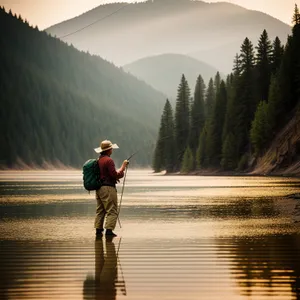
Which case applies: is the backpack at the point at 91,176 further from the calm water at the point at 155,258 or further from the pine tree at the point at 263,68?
the pine tree at the point at 263,68

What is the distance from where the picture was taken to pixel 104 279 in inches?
420

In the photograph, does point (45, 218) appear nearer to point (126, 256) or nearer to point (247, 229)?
point (247, 229)

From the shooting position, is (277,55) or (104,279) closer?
(104,279)

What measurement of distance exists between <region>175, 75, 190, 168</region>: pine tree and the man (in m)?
125

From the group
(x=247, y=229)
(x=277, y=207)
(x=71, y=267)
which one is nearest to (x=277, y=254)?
(x=71, y=267)

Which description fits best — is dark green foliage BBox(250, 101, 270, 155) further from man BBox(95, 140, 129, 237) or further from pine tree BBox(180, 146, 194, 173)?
man BBox(95, 140, 129, 237)

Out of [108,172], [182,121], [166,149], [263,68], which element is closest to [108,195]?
[108,172]

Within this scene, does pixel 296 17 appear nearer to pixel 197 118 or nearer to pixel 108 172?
pixel 197 118

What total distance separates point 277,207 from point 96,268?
1586 centimetres

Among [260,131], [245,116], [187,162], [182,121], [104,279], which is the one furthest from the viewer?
[182,121]

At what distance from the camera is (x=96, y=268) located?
11.7 metres

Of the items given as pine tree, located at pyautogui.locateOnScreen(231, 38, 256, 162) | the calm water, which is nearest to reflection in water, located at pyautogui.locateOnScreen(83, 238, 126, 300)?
the calm water

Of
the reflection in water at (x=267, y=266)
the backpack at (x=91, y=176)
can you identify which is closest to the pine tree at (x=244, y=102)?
the backpack at (x=91, y=176)

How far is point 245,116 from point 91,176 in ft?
329
